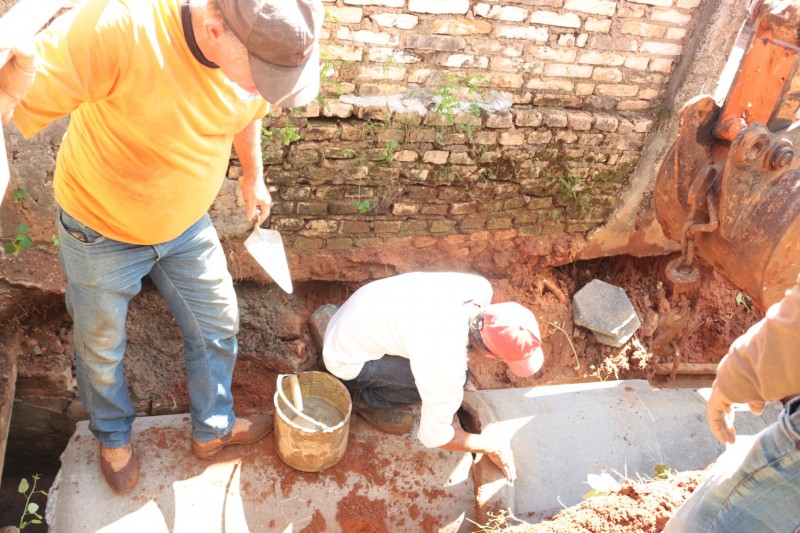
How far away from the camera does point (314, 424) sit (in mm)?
3078

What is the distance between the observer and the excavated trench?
137 inches

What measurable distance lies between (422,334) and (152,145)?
129 cm

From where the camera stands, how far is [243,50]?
2.00 m

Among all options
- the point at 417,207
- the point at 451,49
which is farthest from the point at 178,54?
the point at 417,207

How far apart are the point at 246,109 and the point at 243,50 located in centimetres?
39

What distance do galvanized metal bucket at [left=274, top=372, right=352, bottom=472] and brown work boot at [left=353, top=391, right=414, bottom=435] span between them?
11 cm

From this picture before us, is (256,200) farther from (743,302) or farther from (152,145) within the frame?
(743,302)

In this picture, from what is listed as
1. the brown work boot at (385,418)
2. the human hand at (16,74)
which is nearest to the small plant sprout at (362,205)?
the brown work boot at (385,418)

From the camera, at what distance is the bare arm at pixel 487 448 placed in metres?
3.04

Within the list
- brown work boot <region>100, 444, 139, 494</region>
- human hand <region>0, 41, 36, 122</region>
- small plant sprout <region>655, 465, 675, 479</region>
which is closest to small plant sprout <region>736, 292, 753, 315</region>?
A: small plant sprout <region>655, 465, 675, 479</region>

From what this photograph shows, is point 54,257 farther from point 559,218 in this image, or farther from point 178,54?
point 559,218

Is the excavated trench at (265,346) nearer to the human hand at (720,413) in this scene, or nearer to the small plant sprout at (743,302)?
the small plant sprout at (743,302)

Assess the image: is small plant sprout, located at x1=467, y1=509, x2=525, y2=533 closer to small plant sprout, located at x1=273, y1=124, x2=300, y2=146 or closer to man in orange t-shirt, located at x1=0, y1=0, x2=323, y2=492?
man in orange t-shirt, located at x1=0, y1=0, x2=323, y2=492

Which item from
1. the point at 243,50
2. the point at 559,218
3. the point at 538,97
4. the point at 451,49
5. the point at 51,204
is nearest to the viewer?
the point at 243,50
